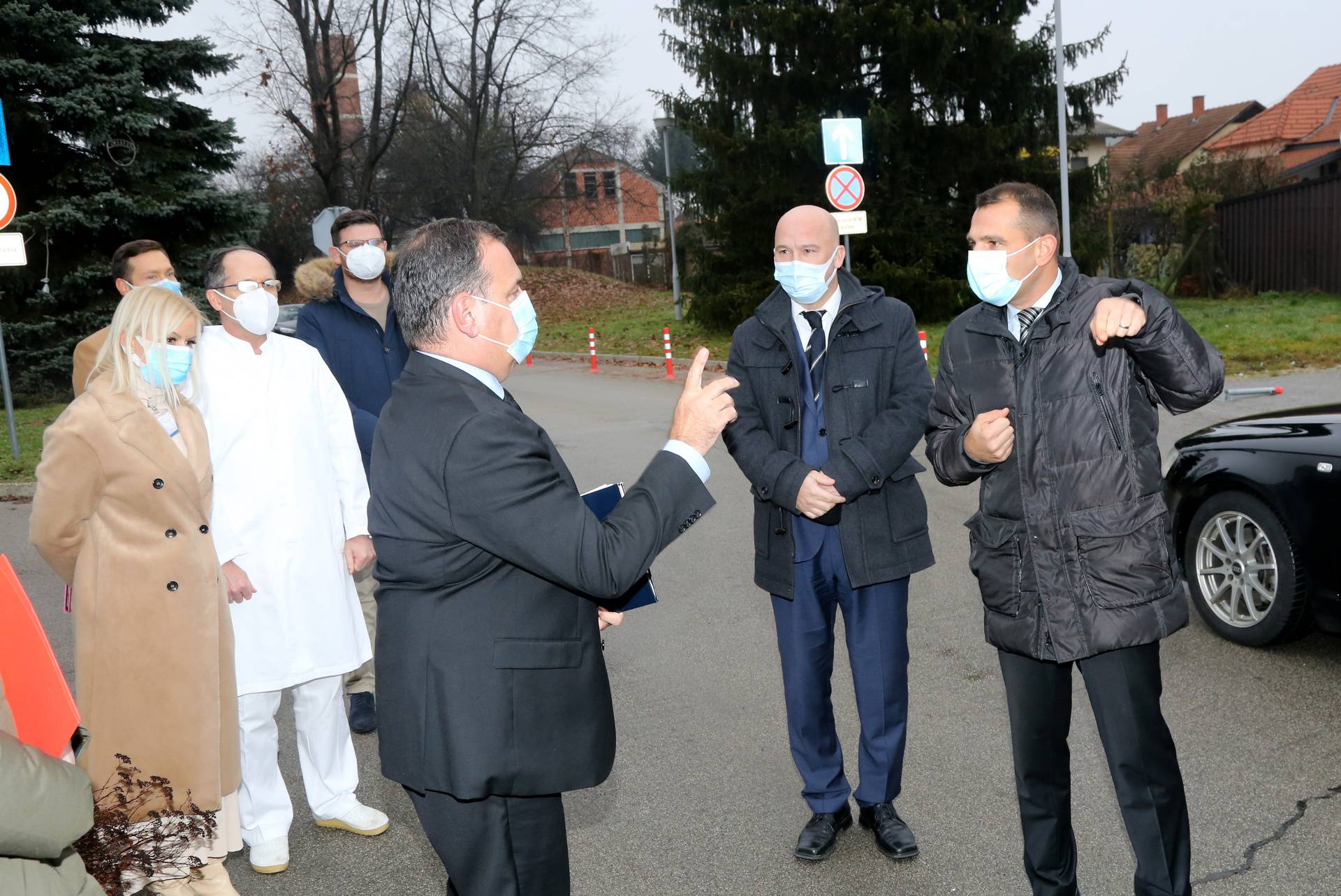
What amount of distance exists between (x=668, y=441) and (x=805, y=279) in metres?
1.70

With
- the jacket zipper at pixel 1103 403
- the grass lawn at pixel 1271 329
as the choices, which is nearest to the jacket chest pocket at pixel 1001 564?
the jacket zipper at pixel 1103 403

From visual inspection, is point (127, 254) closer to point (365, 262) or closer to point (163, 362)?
point (365, 262)

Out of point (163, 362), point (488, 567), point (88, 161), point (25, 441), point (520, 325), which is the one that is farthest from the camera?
point (88, 161)

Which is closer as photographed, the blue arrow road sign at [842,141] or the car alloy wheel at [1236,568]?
the car alloy wheel at [1236,568]

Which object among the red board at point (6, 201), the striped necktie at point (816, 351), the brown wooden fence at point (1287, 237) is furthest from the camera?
the brown wooden fence at point (1287, 237)

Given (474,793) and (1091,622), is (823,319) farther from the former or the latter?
(474,793)

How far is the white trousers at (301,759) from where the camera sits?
13.9 ft

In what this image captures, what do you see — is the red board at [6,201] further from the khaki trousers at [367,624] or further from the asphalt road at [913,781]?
the khaki trousers at [367,624]

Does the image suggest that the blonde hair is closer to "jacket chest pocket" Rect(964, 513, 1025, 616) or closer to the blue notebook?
the blue notebook

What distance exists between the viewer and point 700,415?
2.53 metres

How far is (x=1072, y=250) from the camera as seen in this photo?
23172mm

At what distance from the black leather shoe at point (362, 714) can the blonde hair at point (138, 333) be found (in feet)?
6.93

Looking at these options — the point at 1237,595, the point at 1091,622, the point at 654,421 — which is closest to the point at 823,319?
the point at 1091,622

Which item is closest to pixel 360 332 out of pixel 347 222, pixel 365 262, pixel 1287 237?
pixel 365 262
